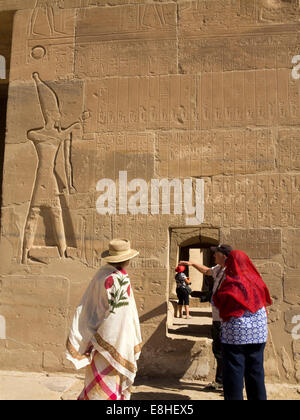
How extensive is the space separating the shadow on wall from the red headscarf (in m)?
1.69

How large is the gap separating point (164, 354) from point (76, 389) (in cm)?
97

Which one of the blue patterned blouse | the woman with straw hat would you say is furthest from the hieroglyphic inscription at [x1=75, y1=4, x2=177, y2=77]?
the blue patterned blouse

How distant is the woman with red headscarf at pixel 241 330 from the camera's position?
2832 millimetres

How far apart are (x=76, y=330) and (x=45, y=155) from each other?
2.72m

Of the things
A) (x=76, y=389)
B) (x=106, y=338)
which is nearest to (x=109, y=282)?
(x=106, y=338)

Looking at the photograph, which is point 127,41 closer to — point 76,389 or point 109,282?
point 109,282

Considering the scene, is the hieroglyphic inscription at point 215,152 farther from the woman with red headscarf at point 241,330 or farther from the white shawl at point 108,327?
the white shawl at point 108,327

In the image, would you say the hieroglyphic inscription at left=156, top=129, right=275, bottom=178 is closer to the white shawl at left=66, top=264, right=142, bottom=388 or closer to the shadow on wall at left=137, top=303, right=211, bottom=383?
the shadow on wall at left=137, top=303, right=211, bottom=383

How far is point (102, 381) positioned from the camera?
9.30 feet

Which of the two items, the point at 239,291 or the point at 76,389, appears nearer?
the point at 239,291

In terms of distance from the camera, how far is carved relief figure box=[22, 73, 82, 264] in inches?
193

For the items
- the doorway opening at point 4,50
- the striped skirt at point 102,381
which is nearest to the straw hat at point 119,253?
the striped skirt at point 102,381

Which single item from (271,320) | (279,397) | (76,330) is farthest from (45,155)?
(279,397)
